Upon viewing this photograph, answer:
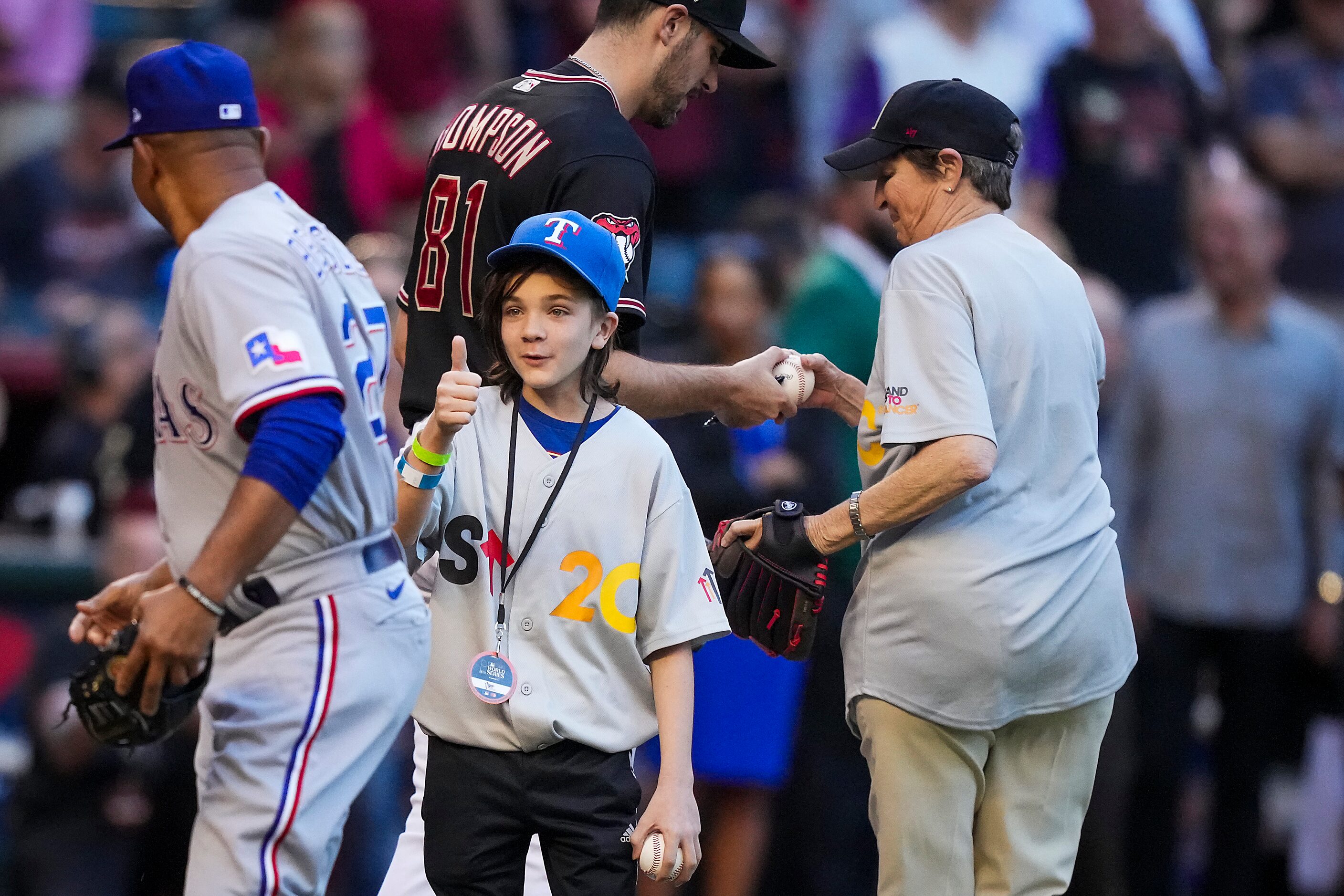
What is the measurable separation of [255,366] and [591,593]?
2.65 ft

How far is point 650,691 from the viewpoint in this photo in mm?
3660

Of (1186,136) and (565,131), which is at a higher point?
(565,131)

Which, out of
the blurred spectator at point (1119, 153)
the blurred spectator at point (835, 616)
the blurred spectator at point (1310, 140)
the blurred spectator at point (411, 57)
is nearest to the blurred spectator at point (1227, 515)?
the blurred spectator at point (1119, 153)

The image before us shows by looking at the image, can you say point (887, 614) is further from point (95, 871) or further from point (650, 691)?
point (95, 871)

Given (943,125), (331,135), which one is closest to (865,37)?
(331,135)

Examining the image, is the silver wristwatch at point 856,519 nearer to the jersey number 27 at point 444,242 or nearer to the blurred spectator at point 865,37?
the jersey number 27 at point 444,242

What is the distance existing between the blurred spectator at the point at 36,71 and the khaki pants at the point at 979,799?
20.9 feet

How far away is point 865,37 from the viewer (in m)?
8.25

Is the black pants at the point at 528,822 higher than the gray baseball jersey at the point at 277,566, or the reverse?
the gray baseball jersey at the point at 277,566

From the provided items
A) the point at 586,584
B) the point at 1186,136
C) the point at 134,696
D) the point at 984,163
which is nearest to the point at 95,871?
the point at 134,696

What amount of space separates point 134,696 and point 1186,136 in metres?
5.94

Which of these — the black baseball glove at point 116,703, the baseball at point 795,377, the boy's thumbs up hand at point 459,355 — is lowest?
the black baseball glove at point 116,703

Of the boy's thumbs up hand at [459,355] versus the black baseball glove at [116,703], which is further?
the black baseball glove at [116,703]

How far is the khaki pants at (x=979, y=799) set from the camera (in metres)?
3.74
